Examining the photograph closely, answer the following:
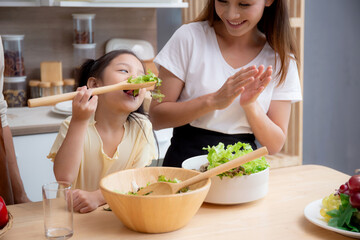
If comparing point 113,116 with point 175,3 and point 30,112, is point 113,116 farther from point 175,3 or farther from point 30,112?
point 175,3

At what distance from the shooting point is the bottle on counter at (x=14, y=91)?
2.93 meters

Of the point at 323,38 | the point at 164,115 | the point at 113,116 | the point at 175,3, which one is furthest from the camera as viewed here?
the point at 323,38

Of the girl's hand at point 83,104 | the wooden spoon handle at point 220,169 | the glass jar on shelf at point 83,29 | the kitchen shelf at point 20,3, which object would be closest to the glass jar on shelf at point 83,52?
the glass jar on shelf at point 83,29

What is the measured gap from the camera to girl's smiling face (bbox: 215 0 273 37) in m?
1.66

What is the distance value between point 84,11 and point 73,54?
0.93 ft

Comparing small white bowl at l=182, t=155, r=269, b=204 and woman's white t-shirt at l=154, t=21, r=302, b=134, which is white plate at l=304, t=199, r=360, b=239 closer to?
small white bowl at l=182, t=155, r=269, b=204

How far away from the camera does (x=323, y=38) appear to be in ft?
11.8

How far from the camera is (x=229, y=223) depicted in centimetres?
118

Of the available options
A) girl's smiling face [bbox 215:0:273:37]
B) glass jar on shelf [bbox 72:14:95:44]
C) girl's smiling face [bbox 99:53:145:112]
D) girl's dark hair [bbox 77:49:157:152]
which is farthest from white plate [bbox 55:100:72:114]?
girl's smiling face [bbox 215:0:273:37]

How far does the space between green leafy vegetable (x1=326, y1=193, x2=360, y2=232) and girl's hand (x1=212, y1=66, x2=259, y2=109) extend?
49 centimetres

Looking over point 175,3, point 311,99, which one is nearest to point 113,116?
point 175,3

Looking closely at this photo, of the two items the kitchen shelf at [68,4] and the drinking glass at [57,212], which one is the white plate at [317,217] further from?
the kitchen shelf at [68,4]

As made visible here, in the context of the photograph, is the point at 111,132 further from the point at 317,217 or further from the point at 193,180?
the point at 317,217

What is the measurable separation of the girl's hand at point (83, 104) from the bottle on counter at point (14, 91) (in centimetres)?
177
